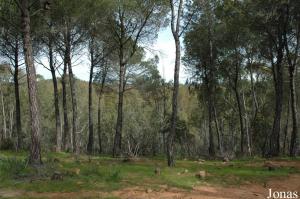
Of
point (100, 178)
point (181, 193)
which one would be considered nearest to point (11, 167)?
Answer: point (100, 178)

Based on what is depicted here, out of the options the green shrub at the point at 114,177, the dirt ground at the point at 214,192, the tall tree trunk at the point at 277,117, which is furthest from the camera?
the tall tree trunk at the point at 277,117

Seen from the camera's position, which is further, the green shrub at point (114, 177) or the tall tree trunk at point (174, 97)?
the tall tree trunk at point (174, 97)

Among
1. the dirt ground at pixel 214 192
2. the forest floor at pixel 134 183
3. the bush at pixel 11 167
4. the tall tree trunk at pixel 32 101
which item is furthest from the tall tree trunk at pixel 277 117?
the bush at pixel 11 167

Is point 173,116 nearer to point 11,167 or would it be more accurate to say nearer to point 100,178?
point 100,178

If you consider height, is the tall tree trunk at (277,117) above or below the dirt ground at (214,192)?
above

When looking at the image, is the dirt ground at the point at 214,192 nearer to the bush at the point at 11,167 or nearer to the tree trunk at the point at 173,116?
the bush at the point at 11,167

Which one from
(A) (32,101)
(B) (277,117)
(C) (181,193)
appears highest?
(A) (32,101)

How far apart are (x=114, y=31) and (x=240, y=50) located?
41.1 ft

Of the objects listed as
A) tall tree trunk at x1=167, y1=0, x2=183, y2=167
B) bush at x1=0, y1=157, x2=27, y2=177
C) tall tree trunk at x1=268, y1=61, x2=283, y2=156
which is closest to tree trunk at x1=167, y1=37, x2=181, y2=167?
tall tree trunk at x1=167, y1=0, x2=183, y2=167

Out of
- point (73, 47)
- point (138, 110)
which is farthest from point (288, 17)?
point (138, 110)

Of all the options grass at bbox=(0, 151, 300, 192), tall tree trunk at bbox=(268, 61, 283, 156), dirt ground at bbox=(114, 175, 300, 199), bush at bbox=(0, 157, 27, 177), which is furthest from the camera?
tall tree trunk at bbox=(268, 61, 283, 156)

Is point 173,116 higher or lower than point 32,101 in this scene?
lower

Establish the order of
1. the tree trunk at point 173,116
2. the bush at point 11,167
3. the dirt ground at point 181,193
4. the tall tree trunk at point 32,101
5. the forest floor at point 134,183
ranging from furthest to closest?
the tree trunk at point 173,116, the tall tree trunk at point 32,101, the bush at point 11,167, the forest floor at point 134,183, the dirt ground at point 181,193

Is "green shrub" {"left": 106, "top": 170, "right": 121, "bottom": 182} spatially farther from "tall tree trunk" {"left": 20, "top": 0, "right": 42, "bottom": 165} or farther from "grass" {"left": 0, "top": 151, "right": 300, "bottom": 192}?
"tall tree trunk" {"left": 20, "top": 0, "right": 42, "bottom": 165}
